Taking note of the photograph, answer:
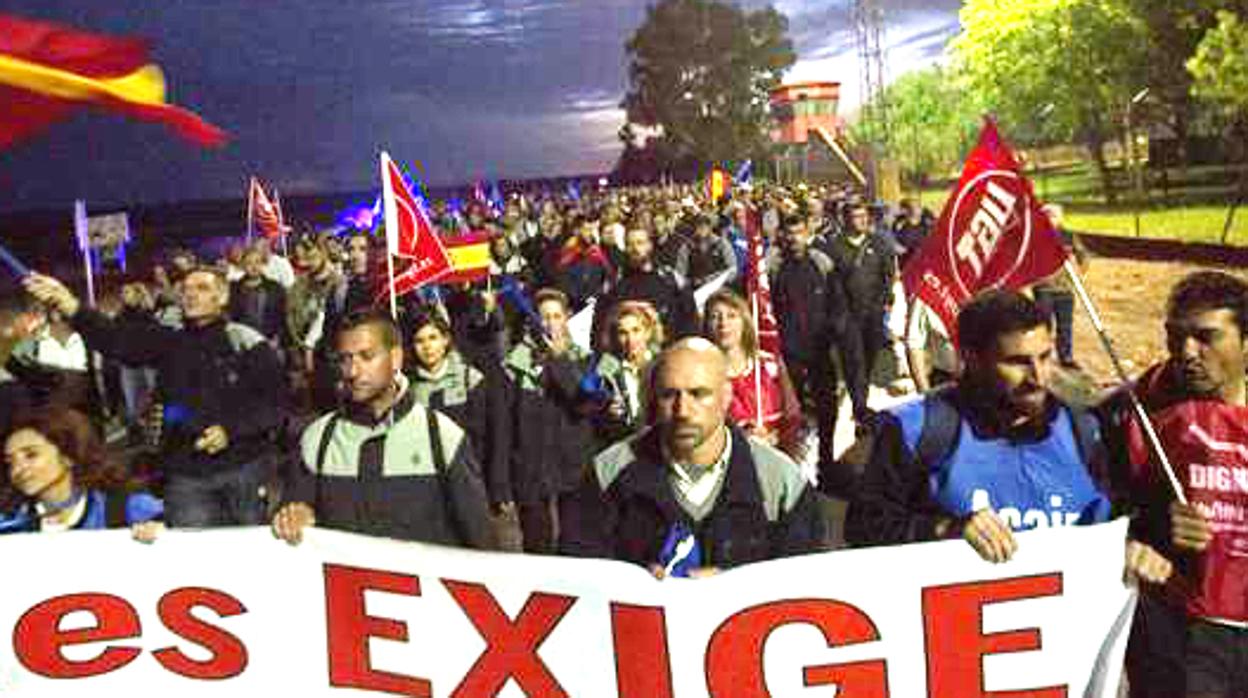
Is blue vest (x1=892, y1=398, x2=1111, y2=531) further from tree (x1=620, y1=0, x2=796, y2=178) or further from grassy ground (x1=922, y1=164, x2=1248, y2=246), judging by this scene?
tree (x1=620, y1=0, x2=796, y2=178)

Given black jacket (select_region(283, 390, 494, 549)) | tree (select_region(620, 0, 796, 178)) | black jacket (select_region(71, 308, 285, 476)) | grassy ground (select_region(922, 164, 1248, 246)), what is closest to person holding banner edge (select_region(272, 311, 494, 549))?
black jacket (select_region(283, 390, 494, 549))

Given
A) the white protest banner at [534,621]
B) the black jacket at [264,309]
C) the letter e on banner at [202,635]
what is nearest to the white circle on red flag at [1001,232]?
the white protest banner at [534,621]

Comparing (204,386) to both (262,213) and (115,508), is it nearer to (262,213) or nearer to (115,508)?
(115,508)

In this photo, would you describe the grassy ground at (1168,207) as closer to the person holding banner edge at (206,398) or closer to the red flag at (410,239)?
the red flag at (410,239)

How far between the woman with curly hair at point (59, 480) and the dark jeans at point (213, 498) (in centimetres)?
131

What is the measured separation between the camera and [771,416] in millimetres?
5492

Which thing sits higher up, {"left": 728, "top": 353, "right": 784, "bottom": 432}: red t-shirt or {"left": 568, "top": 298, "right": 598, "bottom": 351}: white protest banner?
{"left": 568, "top": 298, "right": 598, "bottom": 351}: white protest banner

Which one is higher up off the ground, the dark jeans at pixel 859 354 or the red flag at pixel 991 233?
the red flag at pixel 991 233

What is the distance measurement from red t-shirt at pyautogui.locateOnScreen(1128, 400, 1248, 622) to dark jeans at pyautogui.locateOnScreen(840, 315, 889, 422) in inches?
213

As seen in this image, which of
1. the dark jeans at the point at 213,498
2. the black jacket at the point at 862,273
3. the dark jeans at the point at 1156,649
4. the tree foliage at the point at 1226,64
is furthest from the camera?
the tree foliage at the point at 1226,64

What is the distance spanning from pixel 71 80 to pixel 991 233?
298 centimetres

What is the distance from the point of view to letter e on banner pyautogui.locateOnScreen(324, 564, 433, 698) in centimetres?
351

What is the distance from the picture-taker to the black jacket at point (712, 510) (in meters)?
3.15

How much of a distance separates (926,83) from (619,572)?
116m
